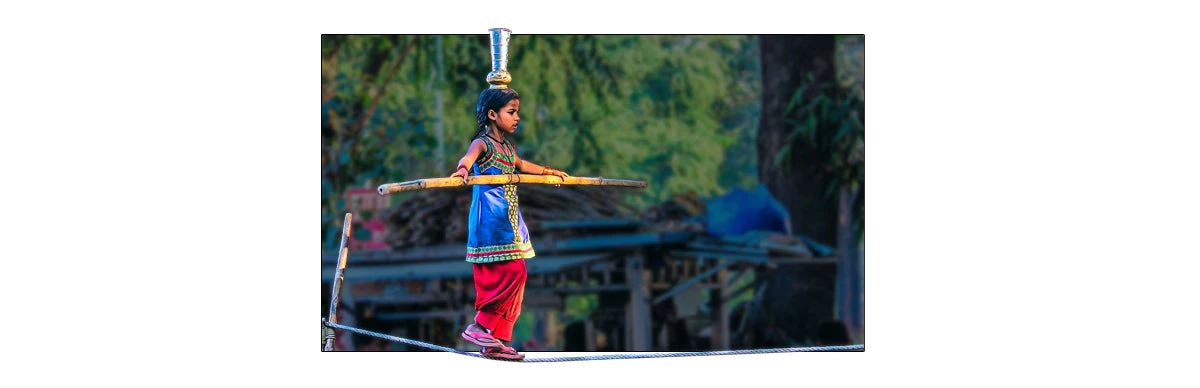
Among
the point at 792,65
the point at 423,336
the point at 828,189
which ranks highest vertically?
the point at 792,65

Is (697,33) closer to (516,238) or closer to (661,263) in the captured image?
(661,263)

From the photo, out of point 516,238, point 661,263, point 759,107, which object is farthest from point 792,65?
point 516,238

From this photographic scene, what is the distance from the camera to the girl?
9609 millimetres

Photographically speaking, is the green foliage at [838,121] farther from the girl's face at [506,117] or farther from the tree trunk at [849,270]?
the girl's face at [506,117]

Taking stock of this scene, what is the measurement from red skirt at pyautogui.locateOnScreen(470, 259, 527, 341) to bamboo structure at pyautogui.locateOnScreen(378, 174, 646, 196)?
16.2 inches

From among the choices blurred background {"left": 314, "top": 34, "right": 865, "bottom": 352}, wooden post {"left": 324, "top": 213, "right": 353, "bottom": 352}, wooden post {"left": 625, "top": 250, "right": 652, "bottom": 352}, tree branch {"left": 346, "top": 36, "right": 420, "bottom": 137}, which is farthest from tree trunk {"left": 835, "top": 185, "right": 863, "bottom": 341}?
wooden post {"left": 324, "top": 213, "right": 353, "bottom": 352}

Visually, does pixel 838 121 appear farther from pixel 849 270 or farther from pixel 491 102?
pixel 491 102

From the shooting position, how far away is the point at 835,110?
37.2 feet

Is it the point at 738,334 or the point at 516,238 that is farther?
the point at 738,334

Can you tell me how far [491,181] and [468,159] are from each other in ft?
0.55

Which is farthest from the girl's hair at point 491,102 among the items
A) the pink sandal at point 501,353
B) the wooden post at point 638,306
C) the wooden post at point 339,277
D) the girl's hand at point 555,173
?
the wooden post at point 638,306

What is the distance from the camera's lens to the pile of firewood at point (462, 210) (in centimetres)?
1138

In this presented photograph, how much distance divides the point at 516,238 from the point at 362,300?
2088 millimetres

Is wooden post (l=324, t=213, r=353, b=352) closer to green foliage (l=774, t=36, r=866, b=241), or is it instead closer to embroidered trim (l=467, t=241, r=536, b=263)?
embroidered trim (l=467, t=241, r=536, b=263)
